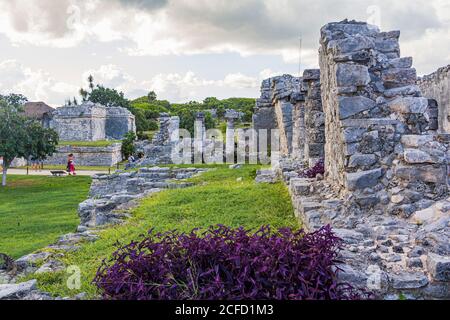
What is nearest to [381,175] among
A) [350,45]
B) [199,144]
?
[350,45]

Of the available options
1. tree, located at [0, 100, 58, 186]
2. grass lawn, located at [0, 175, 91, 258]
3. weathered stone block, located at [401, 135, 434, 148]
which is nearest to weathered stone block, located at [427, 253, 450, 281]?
weathered stone block, located at [401, 135, 434, 148]

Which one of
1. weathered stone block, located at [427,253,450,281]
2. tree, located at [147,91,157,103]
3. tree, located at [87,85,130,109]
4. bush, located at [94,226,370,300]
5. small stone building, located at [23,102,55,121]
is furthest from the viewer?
tree, located at [147,91,157,103]

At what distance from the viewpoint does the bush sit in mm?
2965

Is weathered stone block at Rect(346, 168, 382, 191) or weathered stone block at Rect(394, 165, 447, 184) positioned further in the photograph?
weathered stone block at Rect(346, 168, 382, 191)

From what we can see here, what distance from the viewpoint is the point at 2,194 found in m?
18.3

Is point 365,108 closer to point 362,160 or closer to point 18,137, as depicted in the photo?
point 362,160

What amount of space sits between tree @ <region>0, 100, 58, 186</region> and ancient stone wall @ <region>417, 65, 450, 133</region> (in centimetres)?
1735

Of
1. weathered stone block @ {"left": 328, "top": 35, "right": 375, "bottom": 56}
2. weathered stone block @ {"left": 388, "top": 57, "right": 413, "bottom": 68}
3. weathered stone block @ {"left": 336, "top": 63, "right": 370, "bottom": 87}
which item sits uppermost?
weathered stone block @ {"left": 328, "top": 35, "right": 375, "bottom": 56}

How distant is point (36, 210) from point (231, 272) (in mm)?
11768

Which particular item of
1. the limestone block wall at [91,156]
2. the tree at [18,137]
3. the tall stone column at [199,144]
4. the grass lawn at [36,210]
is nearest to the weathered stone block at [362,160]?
the grass lawn at [36,210]

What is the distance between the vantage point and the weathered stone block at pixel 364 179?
17.1 ft

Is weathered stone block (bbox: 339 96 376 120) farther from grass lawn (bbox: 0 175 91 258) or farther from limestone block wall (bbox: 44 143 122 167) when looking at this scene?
limestone block wall (bbox: 44 143 122 167)
